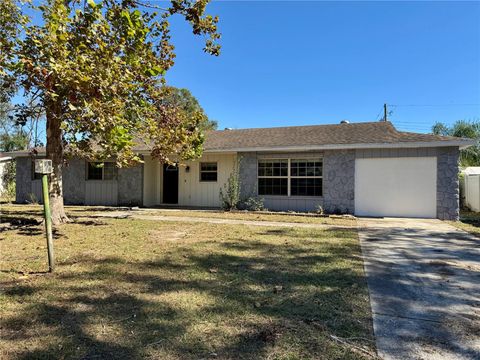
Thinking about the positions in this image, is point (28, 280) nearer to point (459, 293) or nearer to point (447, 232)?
point (459, 293)

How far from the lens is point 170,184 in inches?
687

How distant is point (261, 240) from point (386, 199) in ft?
24.2

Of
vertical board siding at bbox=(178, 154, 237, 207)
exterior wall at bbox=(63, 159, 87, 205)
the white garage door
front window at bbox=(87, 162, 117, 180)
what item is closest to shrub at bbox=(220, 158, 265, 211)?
vertical board siding at bbox=(178, 154, 237, 207)

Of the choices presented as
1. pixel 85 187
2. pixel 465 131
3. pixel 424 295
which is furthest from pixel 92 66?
pixel 465 131

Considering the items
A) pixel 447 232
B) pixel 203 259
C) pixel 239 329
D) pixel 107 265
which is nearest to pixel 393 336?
pixel 239 329

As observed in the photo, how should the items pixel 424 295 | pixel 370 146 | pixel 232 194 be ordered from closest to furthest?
pixel 424 295
pixel 370 146
pixel 232 194

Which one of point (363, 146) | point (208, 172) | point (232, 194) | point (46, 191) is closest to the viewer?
point (46, 191)

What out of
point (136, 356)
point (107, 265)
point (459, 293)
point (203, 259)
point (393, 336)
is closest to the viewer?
point (136, 356)

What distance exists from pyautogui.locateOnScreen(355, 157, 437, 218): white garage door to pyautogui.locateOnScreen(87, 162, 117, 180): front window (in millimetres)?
11146

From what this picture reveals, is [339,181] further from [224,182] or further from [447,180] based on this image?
[224,182]

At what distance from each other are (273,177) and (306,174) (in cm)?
138

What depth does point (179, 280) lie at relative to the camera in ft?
15.1

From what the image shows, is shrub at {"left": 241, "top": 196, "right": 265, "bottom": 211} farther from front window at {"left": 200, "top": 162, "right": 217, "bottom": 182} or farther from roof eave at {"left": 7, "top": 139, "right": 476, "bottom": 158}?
front window at {"left": 200, "top": 162, "right": 217, "bottom": 182}

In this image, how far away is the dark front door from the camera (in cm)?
1731
